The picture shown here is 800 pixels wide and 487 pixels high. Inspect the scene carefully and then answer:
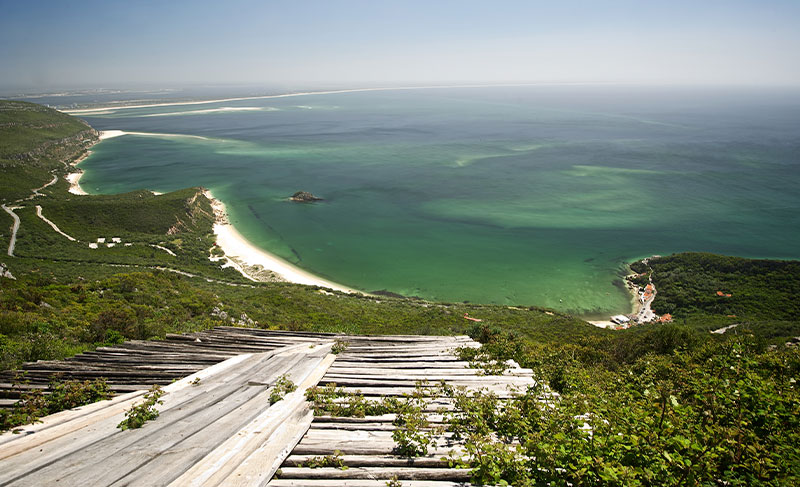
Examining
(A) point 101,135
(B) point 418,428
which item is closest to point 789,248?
(B) point 418,428

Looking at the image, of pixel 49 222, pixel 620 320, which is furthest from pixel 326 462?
pixel 49 222

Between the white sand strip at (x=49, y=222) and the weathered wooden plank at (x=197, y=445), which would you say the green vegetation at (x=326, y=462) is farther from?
the white sand strip at (x=49, y=222)

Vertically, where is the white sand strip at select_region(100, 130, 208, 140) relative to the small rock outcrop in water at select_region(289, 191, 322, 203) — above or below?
above

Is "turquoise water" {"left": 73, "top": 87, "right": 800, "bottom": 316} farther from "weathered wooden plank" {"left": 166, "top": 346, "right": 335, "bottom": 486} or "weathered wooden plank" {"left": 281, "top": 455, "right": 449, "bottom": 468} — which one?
"weathered wooden plank" {"left": 281, "top": 455, "right": 449, "bottom": 468}

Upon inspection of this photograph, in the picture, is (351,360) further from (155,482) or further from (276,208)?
(276,208)

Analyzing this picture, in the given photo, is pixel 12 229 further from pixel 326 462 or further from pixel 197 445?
pixel 326 462

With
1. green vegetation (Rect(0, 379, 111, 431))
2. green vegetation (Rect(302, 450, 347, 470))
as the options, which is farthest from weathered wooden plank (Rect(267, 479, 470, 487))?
green vegetation (Rect(0, 379, 111, 431))
